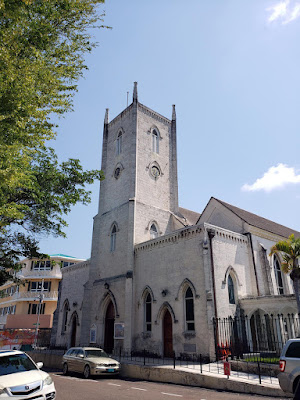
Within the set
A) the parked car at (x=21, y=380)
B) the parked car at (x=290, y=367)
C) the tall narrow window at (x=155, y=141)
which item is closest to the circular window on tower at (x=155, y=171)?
the tall narrow window at (x=155, y=141)

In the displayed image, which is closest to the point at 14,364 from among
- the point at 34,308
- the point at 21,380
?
the point at 21,380

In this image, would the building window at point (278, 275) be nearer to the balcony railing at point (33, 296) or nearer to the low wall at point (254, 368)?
the low wall at point (254, 368)

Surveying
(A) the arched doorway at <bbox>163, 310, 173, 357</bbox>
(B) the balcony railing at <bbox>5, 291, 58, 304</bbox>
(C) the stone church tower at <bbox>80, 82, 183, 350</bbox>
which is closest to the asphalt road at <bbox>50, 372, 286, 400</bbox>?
(A) the arched doorway at <bbox>163, 310, 173, 357</bbox>

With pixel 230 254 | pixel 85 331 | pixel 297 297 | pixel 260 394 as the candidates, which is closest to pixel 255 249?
pixel 230 254

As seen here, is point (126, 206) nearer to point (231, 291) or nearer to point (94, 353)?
point (231, 291)

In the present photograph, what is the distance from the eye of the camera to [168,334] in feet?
64.8

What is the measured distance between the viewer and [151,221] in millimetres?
25406

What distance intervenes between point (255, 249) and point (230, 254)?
2.86 metres

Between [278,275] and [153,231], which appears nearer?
[278,275]

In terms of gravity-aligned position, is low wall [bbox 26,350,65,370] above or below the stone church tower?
below

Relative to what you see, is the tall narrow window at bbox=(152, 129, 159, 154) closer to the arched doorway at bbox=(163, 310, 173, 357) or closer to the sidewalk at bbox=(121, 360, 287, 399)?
the arched doorway at bbox=(163, 310, 173, 357)

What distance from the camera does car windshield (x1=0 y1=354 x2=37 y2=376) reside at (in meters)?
7.72

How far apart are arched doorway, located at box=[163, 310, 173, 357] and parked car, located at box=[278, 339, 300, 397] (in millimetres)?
11681

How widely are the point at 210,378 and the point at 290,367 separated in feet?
14.9
